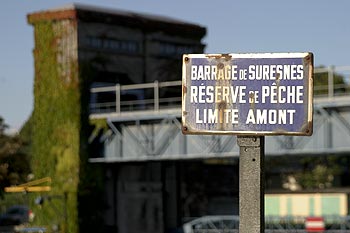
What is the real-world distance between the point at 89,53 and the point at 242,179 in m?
40.0

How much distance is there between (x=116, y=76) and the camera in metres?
54.2

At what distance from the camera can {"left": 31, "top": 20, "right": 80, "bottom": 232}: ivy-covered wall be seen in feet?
164

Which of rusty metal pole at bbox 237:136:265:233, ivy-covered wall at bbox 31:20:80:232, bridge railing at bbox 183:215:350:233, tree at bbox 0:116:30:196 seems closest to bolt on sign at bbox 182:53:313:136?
rusty metal pole at bbox 237:136:265:233

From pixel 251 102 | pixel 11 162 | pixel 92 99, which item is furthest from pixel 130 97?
pixel 251 102

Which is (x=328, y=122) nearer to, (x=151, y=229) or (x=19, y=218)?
(x=151, y=229)

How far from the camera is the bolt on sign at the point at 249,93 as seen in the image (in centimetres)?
1128

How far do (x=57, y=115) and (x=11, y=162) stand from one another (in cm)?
1003

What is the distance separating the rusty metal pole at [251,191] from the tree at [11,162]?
151 ft

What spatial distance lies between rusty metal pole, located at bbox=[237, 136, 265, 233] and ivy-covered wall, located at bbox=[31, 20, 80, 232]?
38457mm

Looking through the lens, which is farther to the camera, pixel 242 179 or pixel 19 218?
pixel 19 218

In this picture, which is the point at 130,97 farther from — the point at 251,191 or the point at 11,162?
the point at 251,191

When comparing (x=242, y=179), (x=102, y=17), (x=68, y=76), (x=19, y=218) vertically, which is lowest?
(x=19, y=218)

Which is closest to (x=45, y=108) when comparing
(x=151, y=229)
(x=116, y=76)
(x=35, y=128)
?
(x=35, y=128)

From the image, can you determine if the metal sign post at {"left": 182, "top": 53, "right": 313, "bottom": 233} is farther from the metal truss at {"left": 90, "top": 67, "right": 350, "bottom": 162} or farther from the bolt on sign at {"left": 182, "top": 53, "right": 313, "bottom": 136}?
the metal truss at {"left": 90, "top": 67, "right": 350, "bottom": 162}
